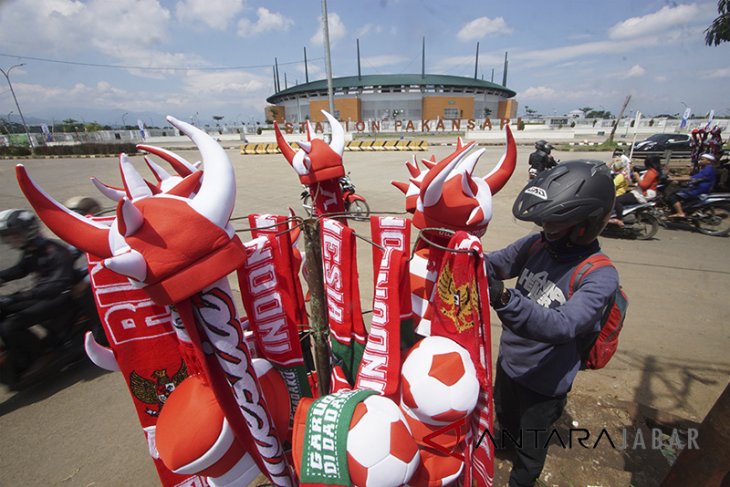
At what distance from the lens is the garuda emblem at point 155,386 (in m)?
1.51

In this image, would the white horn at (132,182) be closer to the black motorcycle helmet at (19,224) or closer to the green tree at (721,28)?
the black motorcycle helmet at (19,224)

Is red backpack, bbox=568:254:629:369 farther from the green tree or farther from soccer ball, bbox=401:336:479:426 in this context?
the green tree

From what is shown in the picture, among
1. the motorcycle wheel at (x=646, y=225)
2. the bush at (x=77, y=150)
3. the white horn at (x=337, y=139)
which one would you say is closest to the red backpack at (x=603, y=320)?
the white horn at (x=337, y=139)

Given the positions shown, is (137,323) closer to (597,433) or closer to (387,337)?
(387,337)

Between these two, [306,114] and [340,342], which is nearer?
A: [340,342]

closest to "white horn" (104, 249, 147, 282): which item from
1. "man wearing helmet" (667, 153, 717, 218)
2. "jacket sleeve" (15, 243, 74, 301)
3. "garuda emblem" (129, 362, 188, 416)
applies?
"garuda emblem" (129, 362, 188, 416)

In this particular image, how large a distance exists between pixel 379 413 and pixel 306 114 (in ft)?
189

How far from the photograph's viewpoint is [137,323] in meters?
1.46

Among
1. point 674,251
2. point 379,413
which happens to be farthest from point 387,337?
point 674,251

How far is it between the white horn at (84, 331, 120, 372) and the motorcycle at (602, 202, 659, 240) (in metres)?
7.92

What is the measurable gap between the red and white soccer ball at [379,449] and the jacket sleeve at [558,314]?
62 centimetres

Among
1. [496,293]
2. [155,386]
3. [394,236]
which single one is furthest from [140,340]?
[496,293]

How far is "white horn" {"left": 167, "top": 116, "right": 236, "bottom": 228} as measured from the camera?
1.13 metres

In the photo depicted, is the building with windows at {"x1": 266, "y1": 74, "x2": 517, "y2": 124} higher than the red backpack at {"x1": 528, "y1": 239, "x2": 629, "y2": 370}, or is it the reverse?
the building with windows at {"x1": 266, "y1": 74, "x2": 517, "y2": 124}
